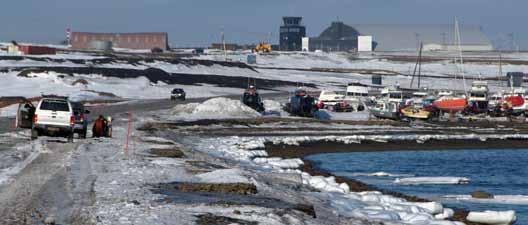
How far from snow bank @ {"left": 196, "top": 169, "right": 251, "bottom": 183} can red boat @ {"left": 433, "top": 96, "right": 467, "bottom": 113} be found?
61691mm

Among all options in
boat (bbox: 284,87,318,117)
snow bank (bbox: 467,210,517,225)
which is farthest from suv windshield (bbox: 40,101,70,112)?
boat (bbox: 284,87,318,117)

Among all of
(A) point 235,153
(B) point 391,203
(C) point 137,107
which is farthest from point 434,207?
(C) point 137,107

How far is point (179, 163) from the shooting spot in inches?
1284

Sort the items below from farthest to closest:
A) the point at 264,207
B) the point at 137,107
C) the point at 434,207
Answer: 1. the point at 137,107
2. the point at 434,207
3. the point at 264,207

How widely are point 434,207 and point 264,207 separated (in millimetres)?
5197

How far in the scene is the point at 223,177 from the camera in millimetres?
26922

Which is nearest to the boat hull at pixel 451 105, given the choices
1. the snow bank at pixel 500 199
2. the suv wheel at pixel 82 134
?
the suv wheel at pixel 82 134

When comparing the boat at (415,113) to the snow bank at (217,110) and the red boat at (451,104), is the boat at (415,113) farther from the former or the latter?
the snow bank at (217,110)

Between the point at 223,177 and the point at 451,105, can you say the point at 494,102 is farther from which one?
the point at 223,177

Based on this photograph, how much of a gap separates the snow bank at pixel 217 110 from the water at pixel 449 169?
21106 mm

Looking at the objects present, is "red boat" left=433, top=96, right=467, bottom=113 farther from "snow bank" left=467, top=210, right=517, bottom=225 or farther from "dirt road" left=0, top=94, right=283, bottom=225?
"snow bank" left=467, top=210, right=517, bottom=225

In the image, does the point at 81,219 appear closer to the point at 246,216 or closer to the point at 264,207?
the point at 246,216

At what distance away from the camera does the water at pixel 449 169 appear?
107 feet

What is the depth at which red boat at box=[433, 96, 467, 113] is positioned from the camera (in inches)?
3484
